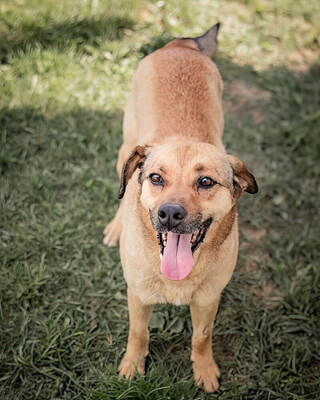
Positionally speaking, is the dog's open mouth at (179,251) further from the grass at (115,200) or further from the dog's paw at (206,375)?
the dog's paw at (206,375)

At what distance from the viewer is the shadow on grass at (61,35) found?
6.51 m

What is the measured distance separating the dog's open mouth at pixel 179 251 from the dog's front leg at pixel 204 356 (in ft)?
2.30

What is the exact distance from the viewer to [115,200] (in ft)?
17.1

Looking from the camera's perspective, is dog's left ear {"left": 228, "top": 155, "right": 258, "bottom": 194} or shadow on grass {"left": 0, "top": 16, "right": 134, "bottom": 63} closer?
dog's left ear {"left": 228, "top": 155, "right": 258, "bottom": 194}

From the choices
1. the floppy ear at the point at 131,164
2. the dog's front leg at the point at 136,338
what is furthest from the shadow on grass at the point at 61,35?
the dog's front leg at the point at 136,338

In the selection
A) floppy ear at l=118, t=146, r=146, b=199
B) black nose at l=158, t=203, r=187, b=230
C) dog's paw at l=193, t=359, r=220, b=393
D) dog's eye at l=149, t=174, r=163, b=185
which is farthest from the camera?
dog's paw at l=193, t=359, r=220, b=393

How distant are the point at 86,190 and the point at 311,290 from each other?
8.97ft

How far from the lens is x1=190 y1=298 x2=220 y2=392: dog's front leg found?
144 inches

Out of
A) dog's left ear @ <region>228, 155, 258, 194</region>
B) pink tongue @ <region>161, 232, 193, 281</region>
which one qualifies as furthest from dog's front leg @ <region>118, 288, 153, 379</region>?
dog's left ear @ <region>228, 155, 258, 194</region>

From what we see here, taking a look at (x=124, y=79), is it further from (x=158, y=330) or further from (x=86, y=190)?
(x=158, y=330)

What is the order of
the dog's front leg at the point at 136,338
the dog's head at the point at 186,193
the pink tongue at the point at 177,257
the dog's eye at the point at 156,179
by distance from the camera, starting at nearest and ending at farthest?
the dog's head at the point at 186,193
the pink tongue at the point at 177,257
the dog's eye at the point at 156,179
the dog's front leg at the point at 136,338

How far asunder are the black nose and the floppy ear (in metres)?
0.63

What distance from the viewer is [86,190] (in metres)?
5.32

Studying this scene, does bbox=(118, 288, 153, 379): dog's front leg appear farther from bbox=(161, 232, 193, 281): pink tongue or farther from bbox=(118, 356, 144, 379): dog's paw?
bbox=(161, 232, 193, 281): pink tongue
